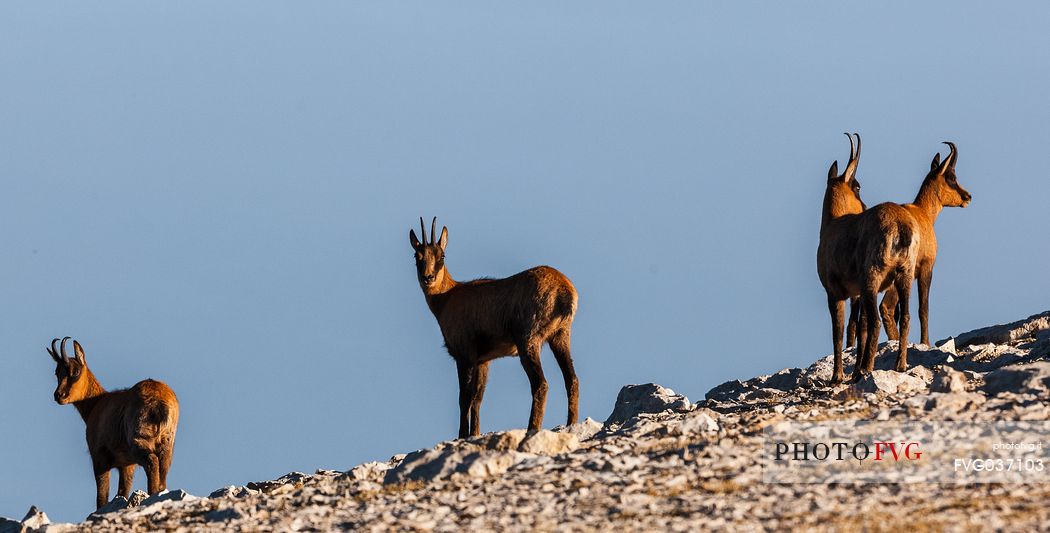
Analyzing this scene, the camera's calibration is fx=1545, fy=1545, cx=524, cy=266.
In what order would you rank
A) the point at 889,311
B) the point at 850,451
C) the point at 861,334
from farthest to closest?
the point at 889,311 → the point at 861,334 → the point at 850,451

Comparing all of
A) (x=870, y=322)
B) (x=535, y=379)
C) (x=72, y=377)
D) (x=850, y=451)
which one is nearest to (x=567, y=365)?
(x=535, y=379)

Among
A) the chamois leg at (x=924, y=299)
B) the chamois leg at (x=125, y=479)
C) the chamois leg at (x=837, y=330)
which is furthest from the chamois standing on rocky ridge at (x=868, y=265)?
the chamois leg at (x=125, y=479)

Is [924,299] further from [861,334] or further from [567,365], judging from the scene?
[567,365]

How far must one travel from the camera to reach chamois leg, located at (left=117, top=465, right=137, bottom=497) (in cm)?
2572

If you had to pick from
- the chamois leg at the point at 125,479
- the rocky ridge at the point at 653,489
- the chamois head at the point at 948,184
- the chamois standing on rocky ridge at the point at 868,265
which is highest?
the chamois head at the point at 948,184

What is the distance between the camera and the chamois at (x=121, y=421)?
24438mm

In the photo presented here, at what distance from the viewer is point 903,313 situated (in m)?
22.5

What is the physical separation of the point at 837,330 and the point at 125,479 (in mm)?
11959

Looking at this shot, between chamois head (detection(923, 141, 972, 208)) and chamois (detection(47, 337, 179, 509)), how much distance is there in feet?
46.1

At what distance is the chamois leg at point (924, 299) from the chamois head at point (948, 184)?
1.97m

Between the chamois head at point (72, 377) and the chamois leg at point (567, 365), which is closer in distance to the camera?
the chamois leg at point (567, 365)

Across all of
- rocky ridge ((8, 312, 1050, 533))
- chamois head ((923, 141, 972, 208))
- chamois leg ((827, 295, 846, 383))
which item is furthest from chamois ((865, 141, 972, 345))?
rocky ridge ((8, 312, 1050, 533))

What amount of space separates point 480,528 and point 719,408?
29.8 ft

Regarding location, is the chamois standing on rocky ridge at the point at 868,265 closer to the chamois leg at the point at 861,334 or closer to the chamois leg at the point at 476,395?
the chamois leg at the point at 861,334
